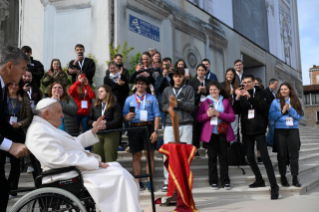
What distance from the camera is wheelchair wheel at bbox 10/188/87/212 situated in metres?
2.31

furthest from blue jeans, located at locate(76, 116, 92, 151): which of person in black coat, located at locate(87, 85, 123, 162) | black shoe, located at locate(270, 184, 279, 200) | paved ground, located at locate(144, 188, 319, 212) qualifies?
black shoe, located at locate(270, 184, 279, 200)

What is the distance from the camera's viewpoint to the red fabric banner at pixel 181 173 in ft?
12.7

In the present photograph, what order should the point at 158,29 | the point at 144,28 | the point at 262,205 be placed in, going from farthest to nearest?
the point at 158,29, the point at 144,28, the point at 262,205

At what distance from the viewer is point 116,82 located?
6078mm

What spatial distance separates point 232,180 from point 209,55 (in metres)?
8.71

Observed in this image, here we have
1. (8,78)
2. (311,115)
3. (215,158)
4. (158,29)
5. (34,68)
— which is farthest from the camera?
(311,115)

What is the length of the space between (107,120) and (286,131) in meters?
2.94

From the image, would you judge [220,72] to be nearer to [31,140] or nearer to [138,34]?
[138,34]

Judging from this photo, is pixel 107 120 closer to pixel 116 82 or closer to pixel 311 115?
pixel 116 82

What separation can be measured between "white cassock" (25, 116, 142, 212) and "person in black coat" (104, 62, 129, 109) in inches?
135

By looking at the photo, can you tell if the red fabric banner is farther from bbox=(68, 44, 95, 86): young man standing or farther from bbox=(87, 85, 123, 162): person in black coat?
bbox=(68, 44, 95, 86): young man standing

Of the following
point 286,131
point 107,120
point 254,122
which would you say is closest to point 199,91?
point 254,122

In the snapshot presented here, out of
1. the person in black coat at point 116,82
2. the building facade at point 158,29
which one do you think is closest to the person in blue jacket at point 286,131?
the person in black coat at point 116,82

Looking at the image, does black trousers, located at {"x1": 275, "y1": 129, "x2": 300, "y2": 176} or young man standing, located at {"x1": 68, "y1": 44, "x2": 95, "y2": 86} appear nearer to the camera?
black trousers, located at {"x1": 275, "y1": 129, "x2": 300, "y2": 176}
